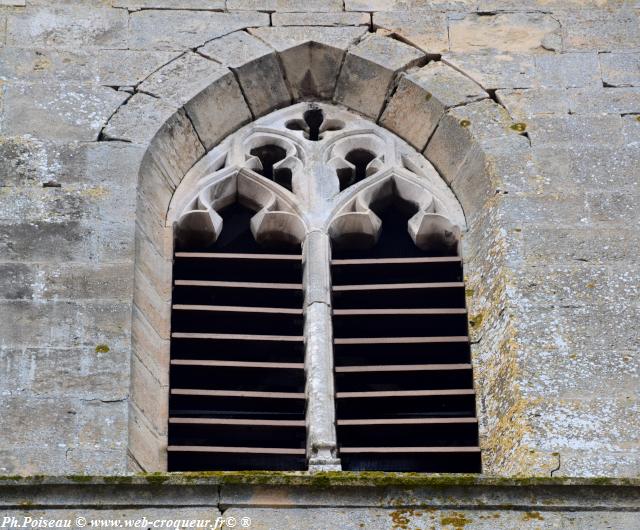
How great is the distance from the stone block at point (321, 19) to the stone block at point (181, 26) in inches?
3.0

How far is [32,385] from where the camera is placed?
9.10m

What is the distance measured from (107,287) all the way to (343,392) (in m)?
1.15

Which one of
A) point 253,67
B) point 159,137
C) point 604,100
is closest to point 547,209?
point 604,100

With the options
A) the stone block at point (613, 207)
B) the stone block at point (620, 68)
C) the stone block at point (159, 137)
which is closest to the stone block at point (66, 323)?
the stone block at point (159, 137)

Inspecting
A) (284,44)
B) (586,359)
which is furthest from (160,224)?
(586,359)

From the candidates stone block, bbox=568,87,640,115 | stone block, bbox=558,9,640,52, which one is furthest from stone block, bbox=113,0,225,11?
stone block, bbox=568,87,640,115

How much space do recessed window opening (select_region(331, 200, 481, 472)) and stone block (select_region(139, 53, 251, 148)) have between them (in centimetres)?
97

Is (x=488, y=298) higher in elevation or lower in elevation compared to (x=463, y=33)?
lower

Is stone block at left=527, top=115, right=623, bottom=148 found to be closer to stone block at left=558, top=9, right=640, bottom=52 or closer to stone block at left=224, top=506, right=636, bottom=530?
stone block at left=558, top=9, right=640, bottom=52

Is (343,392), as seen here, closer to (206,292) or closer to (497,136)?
(206,292)

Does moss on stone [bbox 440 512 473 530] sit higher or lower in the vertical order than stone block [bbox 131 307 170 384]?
lower

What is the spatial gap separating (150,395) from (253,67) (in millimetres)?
2201

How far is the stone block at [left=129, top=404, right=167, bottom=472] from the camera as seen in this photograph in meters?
9.02

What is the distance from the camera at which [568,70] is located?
1082 centimetres
